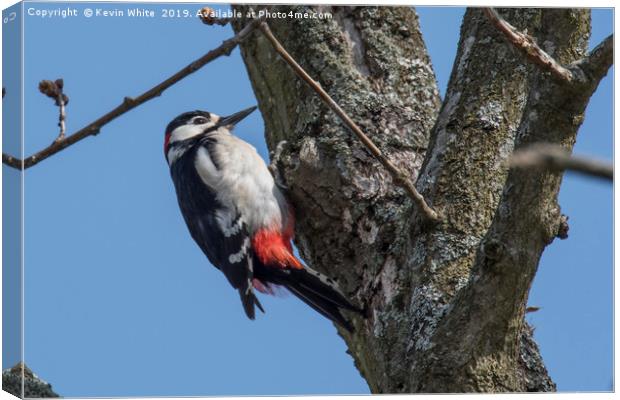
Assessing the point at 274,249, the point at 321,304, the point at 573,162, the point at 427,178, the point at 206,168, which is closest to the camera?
the point at 573,162

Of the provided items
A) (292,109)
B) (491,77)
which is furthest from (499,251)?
(292,109)

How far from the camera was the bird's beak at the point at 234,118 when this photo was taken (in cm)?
351

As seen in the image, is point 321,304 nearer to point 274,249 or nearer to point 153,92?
point 274,249

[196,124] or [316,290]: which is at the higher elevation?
[196,124]

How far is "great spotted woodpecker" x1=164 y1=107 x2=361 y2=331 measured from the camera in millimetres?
2787

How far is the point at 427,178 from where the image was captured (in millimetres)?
2283

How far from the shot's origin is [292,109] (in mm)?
2836

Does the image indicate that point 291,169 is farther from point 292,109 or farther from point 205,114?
point 205,114

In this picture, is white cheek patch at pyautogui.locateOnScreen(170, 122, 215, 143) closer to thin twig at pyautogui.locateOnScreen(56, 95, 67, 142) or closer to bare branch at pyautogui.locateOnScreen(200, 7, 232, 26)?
bare branch at pyautogui.locateOnScreen(200, 7, 232, 26)

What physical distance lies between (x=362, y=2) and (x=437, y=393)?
4.87ft

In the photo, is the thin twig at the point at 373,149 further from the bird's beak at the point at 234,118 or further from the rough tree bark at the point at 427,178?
the bird's beak at the point at 234,118

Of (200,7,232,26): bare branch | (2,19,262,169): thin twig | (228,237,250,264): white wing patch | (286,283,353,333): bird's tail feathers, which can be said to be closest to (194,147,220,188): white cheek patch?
(228,237,250,264): white wing patch

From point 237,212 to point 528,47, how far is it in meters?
1.71

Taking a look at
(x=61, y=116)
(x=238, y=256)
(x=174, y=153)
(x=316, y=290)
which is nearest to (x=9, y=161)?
(x=61, y=116)
